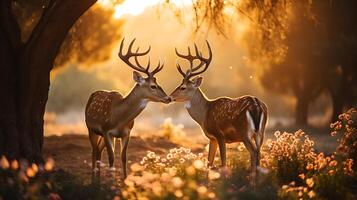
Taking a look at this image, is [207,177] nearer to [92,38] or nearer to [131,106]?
[131,106]

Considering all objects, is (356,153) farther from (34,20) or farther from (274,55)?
(34,20)

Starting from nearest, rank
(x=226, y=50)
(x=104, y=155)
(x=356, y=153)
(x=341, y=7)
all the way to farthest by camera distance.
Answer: (x=356, y=153)
(x=104, y=155)
(x=341, y=7)
(x=226, y=50)

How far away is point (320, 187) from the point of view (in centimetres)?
1150

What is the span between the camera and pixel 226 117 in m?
12.7

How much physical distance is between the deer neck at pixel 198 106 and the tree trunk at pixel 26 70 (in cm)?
261

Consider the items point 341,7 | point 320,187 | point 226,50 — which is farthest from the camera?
point 226,50

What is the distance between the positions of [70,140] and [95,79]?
3537 centimetres

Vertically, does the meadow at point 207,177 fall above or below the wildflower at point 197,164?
below

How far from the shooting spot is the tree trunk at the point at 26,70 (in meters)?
12.5

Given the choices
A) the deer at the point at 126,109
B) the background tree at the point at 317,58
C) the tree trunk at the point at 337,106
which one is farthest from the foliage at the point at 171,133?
the deer at the point at 126,109

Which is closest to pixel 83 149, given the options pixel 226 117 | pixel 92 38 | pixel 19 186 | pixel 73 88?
pixel 92 38

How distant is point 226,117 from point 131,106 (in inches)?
63.5

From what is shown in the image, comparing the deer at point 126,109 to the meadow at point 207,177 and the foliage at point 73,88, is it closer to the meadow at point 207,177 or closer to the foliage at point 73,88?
the meadow at point 207,177

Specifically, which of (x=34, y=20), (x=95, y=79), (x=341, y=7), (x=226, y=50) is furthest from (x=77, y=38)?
(x=226, y=50)
